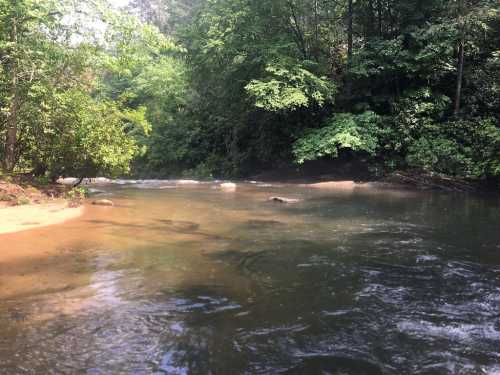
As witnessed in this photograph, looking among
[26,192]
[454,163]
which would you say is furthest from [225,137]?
[26,192]

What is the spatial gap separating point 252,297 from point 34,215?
298 inches

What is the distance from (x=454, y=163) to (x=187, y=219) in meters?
12.4

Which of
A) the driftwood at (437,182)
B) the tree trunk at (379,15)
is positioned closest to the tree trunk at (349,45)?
the tree trunk at (379,15)

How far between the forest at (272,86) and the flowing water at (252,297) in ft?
17.0

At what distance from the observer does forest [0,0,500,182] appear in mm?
14070

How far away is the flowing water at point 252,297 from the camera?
403 cm

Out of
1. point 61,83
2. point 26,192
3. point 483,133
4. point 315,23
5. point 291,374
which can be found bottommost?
point 291,374

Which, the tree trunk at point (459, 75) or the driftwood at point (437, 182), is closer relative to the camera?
the driftwood at point (437, 182)

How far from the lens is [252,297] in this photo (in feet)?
18.4

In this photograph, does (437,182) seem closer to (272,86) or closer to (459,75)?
(459,75)

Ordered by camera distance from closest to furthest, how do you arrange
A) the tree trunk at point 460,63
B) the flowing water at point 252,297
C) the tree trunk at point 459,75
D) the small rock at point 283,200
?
1. the flowing water at point 252,297
2. the small rock at point 283,200
3. the tree trunk at point 460,63
4. the tree trunk at point 459,75

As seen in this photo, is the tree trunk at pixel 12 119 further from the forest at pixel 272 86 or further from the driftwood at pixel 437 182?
the driftwood at pixel 437 182

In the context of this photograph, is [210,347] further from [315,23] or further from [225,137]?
[225,137]

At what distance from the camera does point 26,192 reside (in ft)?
43.4
